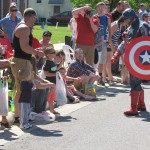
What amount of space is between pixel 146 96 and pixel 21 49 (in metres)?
4.12

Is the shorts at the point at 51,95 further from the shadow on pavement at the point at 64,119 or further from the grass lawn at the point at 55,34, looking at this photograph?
the grass lawn at the point at 55,34

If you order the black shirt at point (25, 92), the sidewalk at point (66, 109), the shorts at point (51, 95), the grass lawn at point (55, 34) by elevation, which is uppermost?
the black shirt at point (25, 92)

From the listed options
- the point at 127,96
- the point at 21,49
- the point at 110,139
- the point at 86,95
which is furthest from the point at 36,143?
the point at 127,96

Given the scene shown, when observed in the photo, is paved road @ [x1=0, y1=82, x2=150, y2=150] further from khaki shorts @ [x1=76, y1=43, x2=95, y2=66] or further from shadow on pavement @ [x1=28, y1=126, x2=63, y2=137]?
khaki shorts @ [x1=76, y1=43, x2=95, y2=66]

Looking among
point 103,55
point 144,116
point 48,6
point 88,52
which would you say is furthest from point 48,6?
point 144,116

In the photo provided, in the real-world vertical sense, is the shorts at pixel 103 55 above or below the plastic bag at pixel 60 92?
above

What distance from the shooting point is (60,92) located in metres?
9.98

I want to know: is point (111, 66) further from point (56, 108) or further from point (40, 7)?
point (40, 7)

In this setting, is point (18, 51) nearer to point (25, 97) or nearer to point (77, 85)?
point (25, 97)

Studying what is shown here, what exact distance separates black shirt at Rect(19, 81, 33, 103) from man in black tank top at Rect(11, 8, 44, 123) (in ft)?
0.62

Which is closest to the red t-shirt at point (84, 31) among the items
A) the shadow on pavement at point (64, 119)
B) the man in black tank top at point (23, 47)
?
the shadow on pavement at point (64, 119)

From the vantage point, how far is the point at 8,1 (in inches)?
1694

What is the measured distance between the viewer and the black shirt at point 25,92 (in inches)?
325

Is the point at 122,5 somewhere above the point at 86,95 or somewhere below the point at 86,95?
above
